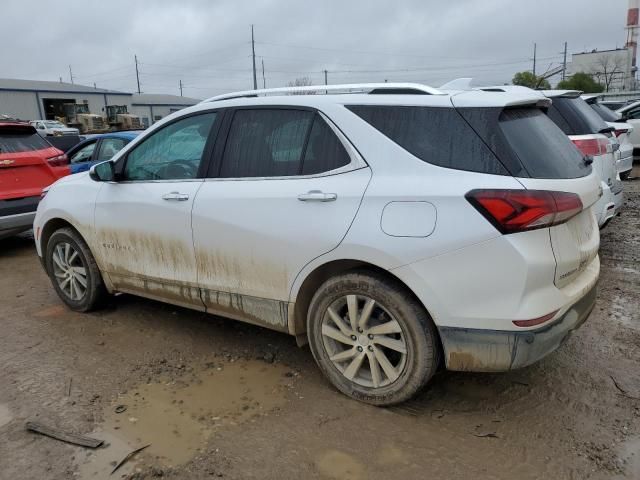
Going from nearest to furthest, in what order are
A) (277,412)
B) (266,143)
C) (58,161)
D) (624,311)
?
(277,412)
(266,143)
(624,311)
(58,161)

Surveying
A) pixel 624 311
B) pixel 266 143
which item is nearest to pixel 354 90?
pixel 266 143

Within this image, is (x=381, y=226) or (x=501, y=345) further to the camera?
(x=381, y=226)

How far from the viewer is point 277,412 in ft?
10.2

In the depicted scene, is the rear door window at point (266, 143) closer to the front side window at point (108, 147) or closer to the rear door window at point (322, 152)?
the rear door window at point (322, 152)

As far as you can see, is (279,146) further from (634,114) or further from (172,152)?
(634,114)

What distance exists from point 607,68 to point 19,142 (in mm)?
85151

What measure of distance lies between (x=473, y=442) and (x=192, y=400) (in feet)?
5.47

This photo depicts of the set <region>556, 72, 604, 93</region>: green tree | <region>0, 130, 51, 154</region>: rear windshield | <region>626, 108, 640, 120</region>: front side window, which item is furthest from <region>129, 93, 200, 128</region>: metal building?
<region>0, 130, 51, 154</region>: rear windshield

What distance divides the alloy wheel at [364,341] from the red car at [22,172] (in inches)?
214

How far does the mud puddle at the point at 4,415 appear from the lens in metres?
3.09

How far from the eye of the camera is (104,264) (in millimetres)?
4379

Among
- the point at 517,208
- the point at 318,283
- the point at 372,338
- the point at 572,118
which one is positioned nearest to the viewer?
the point at 517,208

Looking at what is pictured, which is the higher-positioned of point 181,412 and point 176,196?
point 176,196

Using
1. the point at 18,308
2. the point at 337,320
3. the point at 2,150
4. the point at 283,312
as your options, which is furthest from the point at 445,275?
the point at 2,150
